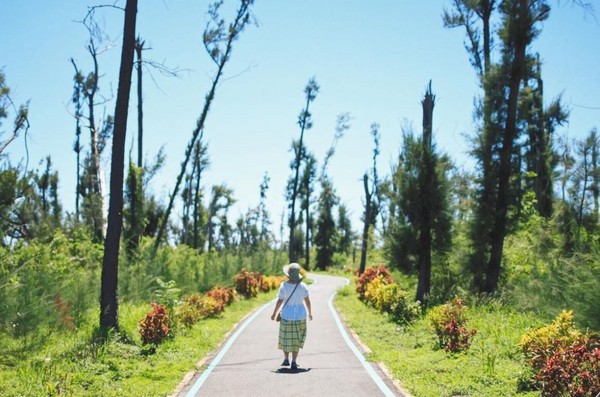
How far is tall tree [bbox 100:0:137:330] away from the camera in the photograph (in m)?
11.0

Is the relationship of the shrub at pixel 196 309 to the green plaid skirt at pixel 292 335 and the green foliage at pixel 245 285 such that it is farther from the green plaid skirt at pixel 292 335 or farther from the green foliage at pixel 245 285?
the green foliage at pixel 245 285

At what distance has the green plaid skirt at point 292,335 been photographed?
9.41 meters

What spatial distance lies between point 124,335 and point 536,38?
49.0 ft

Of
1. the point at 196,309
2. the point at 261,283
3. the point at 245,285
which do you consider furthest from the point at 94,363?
the point at 261,283

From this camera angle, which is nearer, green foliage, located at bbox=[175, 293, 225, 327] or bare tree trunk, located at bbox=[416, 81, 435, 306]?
green foliage, located at bbox=[175, 293, 225, 327]

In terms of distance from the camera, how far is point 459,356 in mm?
9602

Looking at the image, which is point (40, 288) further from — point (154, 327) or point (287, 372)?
point (287, 372)

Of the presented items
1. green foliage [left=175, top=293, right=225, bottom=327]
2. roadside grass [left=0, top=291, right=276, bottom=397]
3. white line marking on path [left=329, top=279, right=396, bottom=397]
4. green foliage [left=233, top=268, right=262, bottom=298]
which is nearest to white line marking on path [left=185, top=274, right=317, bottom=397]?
roadside grass [left=0, top=291, right=276, bottom=397]

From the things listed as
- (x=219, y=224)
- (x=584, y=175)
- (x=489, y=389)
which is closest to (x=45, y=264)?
(x=489, y=389)

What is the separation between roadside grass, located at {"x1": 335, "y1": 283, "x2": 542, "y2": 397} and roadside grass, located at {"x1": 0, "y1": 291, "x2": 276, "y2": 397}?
362cm

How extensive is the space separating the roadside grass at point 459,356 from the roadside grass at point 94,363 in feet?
11.9

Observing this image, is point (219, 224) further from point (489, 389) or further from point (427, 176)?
point (489, 389)

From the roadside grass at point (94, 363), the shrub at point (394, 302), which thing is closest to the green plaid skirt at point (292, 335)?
the roadside grass at point (94, 363)

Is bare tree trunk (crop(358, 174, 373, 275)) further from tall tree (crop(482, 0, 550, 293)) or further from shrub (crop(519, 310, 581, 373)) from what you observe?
shrub (crop(519, 310, 581, 373))
